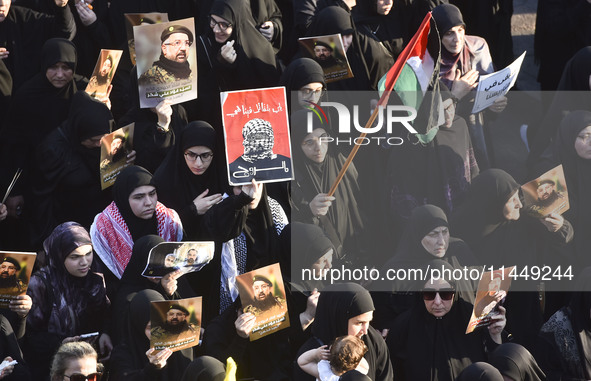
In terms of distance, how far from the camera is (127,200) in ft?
21.4

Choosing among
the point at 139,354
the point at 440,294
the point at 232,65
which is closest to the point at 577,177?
the point at 440,294

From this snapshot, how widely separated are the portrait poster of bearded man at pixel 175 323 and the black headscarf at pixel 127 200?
1040 millimetres

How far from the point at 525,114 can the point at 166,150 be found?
3.48m

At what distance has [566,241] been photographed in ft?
22.6

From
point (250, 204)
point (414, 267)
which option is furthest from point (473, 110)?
point (250, 204)

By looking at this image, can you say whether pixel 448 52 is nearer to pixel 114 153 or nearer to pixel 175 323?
pixel 114 153

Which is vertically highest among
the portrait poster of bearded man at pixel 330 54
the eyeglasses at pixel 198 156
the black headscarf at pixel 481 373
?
the portrait poster of bearded man at pixel 330 54

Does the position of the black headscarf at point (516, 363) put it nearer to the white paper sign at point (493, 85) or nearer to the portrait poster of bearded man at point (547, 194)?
the portrait poster of bearded man at point (547, 194)

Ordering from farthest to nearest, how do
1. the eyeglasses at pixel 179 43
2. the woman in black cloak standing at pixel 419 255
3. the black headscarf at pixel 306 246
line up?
the eyeglasses at pixel 179 43
the woman in black cloak standing at pixel 419 255
the black headscarf at pixel 306 246

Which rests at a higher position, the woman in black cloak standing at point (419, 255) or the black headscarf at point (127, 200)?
the black headscarf at point (127, 200)

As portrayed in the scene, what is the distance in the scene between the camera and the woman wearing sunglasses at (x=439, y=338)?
6.33 metres

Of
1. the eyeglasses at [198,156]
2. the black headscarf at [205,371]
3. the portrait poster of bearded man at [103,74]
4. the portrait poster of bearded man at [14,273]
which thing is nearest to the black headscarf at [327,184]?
the eyeglasses at [198,156]

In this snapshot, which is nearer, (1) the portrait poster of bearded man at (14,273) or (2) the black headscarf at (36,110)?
(1) the portrait poster of bearded man at (14,273)

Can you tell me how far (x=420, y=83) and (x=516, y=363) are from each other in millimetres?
1957
